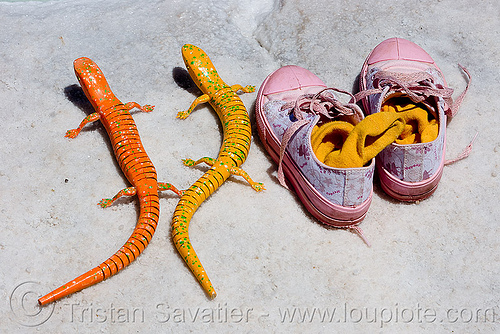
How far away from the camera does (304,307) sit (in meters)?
2.05

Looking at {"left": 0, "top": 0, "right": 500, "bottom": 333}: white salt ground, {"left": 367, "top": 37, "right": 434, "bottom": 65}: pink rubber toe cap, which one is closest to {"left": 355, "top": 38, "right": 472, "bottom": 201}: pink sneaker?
{"left": 367, "top": 37, "right": 434, "bottom": 65}: pink rubber toe cap

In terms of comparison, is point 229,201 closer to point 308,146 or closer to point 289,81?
point 308,146

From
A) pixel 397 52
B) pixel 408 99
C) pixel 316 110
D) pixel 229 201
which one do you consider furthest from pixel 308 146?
pixel 397 52

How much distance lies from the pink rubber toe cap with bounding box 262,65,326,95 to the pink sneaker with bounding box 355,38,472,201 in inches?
12.1

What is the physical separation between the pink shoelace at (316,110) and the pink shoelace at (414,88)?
0.38 feet

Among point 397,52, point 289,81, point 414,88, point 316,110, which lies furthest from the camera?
point 397,52

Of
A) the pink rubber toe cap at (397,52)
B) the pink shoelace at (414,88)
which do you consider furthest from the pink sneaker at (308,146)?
the pink rubber toe cap at (397,52)

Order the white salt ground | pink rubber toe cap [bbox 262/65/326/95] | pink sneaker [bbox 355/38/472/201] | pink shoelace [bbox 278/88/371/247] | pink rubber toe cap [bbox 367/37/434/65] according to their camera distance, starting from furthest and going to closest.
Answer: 1. pink rubber toe cap [bbox 367/37/434/65]
2. pink rubber toe cap [bbox 262/65/326/95]
3. pink shoelace [bbox 278/88/371/247]
4. pink sneaker [bbox 355/38/472/201]
5. the white salt ground

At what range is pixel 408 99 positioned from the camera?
253 centimetres

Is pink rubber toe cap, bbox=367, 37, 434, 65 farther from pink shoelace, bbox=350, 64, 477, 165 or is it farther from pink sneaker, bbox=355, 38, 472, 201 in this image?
pink shoelace, bbox=350, 64, 477, 165

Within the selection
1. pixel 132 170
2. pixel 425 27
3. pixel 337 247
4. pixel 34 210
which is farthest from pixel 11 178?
pixel 425 27

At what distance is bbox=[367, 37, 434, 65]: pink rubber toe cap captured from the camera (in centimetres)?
270

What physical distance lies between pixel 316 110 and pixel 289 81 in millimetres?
335

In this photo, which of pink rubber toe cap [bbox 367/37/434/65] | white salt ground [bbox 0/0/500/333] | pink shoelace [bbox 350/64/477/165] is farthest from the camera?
pink rubber toe cap [bbox 367/37/434/65]
